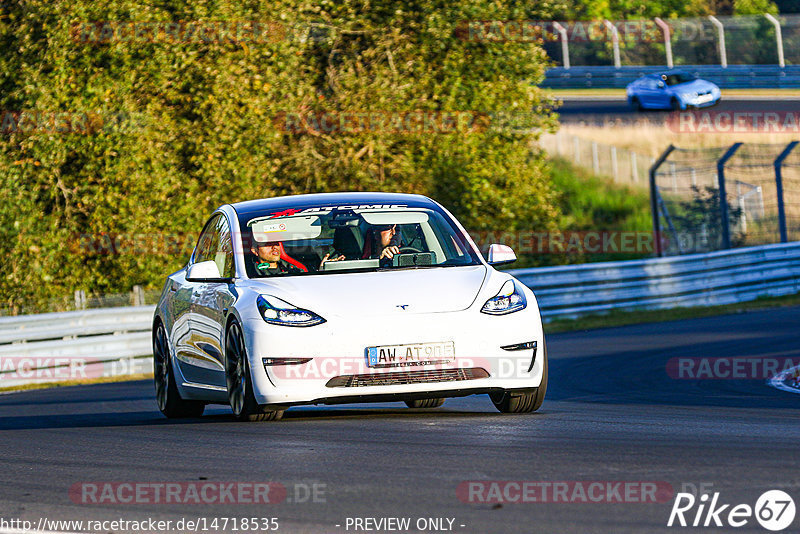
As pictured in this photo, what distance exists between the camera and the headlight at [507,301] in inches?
360

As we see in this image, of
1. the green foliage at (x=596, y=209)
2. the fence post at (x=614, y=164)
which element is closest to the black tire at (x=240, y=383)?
the green foliage at (x=596, y=209)

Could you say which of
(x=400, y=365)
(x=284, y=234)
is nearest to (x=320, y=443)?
(x=400, y=365)

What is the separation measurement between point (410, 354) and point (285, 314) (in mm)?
787

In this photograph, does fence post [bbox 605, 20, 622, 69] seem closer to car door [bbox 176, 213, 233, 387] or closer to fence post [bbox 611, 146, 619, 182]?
fence post [bbox 611, 146, 619, 182]

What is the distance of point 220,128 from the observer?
24.0 m

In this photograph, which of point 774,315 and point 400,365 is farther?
point 774,315

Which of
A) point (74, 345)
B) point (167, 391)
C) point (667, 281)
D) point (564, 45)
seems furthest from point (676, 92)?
point (167, 391)

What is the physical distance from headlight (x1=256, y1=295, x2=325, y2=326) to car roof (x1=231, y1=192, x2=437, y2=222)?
1.30 meters

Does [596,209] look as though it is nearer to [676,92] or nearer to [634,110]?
[676,92]

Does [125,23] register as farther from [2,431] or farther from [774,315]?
[2,431]

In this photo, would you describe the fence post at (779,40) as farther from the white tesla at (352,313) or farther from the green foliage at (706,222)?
the white tesla at (352,313)

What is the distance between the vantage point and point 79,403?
13.6m

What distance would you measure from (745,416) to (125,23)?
51.3 feet

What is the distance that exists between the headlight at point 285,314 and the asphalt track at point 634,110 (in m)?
38.8
